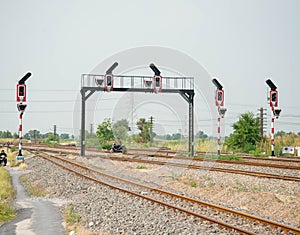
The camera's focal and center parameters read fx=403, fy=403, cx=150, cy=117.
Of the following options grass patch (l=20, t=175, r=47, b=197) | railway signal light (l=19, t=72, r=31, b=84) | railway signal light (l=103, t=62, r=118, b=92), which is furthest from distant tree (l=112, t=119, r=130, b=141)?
grass patch (l=20, t=175, r=47, b=197)

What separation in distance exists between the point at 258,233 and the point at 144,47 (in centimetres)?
2062

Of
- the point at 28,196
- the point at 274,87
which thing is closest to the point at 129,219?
the point at 28,196

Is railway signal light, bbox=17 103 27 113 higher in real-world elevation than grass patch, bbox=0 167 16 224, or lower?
higher

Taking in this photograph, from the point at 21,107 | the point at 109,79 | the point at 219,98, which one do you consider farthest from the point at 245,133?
the point at 21,107

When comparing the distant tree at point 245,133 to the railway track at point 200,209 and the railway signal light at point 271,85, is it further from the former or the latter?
the railway track at point 200,209

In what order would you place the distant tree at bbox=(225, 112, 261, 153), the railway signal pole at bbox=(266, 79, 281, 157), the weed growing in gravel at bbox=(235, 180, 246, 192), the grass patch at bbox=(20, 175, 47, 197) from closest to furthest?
the weed growing in gravel at bbox=(235, 180, 246, 192) < the grass patch at bbox=(20, 175, 47, 197) < the railway signal pole at bbox=(266, 79, 281, 157) < the distant tree at bbox=(225, 112, 261, 153)

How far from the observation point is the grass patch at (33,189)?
559 inches

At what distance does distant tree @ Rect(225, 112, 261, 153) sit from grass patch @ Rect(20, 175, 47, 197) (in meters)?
19.7

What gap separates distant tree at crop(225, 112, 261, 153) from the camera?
3306 centimetres

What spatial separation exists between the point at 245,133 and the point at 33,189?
21.7m

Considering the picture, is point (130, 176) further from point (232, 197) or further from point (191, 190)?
point (232, 197)

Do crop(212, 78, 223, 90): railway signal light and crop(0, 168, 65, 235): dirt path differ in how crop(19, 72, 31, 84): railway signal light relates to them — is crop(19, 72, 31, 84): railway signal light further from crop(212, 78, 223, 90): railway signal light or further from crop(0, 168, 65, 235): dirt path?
crop(0, 168, 65, 235): dirt path

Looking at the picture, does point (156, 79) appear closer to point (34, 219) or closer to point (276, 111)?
point (276, 111)

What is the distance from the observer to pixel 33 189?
15227mm
